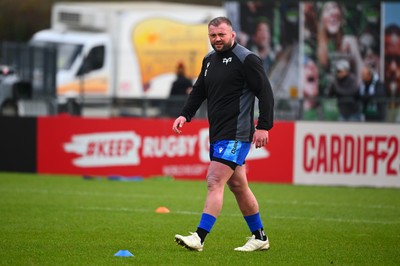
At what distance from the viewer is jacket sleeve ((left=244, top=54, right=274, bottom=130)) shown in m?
9.67

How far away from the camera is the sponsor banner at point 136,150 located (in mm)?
19875

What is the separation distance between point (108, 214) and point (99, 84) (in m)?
18.7

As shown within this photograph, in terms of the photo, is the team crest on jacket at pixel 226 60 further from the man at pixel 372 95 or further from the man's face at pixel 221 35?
the man at pixel 372 95

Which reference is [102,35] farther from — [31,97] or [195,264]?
[195,264]

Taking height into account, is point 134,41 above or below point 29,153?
above

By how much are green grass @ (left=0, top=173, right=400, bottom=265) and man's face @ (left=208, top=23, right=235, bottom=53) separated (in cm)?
204

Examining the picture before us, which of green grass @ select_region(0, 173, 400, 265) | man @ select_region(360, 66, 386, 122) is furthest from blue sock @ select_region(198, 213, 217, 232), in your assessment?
man @ select_region(360, 66, 386, 122)

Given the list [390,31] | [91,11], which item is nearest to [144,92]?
[91,11]

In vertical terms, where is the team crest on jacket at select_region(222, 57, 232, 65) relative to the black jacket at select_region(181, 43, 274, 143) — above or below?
above

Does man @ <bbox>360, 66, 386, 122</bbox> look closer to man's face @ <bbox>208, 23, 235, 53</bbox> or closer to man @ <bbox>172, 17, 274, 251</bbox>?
man @ <bbox>172, 17, 274, 251</bbox>

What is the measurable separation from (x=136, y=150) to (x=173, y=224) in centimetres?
829

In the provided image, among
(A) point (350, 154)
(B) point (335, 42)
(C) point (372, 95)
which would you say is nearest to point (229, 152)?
(A) point (350, 154)

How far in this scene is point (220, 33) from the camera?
9.62 metres

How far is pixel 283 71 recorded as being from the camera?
27250 mm
